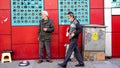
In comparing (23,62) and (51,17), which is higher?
(51,17)

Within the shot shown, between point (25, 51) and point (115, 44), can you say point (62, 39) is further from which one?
point (115, 44)

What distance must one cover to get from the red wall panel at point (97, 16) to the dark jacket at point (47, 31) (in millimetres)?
1768

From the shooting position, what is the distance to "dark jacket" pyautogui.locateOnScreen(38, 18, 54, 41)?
11180 millimetres

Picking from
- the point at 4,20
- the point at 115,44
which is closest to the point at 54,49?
the point at 4,20

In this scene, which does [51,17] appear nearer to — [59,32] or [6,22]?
[59,32]

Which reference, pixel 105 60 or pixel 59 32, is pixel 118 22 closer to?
pixel 105 60

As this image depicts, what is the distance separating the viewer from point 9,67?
10484 mm

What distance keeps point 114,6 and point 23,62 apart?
423 centimetres

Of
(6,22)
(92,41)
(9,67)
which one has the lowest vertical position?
(9,67)

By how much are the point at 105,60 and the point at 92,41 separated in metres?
0.96

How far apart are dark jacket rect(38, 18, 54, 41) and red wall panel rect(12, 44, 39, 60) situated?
745 millimetres

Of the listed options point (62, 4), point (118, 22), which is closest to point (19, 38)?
point (62, 4)

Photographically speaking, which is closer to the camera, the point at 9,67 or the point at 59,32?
the point at 9,67

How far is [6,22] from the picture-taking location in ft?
38.5
